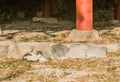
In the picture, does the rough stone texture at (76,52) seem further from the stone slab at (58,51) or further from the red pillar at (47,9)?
the red pillar at (47,9)

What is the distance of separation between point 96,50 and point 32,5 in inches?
434

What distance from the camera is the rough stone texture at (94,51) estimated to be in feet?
23.8

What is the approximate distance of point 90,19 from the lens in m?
8.61

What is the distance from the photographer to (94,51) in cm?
726

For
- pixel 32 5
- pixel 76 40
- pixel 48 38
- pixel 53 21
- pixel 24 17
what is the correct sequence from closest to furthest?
pixel 76 40
pixel 48 38
pixel 53 21
pixel 24 17
pixel 32 5

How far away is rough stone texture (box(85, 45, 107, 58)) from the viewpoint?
286 inches

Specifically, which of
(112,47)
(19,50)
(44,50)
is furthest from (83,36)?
(19,50)

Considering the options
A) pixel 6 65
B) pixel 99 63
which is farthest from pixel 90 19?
pixel 6 65

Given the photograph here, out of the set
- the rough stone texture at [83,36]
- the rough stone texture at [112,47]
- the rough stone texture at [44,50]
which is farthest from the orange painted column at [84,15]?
the rough stone texture at [44,50]

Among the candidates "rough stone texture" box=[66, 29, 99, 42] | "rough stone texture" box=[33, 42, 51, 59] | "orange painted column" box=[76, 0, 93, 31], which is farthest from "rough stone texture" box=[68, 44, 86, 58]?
"orange painted column" box=[76, 0, 93, 31]

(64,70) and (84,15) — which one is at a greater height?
(84,15)

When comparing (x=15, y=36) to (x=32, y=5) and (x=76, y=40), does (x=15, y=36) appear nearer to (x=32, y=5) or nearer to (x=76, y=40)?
(x=76, y=40)

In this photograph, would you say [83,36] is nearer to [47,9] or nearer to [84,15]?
[84,15]

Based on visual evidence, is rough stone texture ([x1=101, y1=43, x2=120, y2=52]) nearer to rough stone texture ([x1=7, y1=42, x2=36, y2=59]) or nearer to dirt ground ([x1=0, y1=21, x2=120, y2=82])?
dirt ground ([x1=0, y1=21, x2=120, y2=82])
